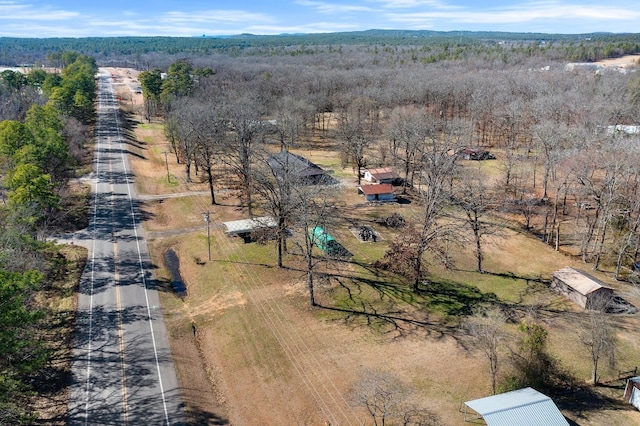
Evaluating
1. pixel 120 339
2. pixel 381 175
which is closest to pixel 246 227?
pixel 120 339

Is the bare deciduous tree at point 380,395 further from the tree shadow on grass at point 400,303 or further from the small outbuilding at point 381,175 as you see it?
the small outbuilding at point 381,175

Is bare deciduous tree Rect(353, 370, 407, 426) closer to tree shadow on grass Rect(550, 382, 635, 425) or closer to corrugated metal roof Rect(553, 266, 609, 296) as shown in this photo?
tree shadow on grass Rect(550, 382, 635, 425)

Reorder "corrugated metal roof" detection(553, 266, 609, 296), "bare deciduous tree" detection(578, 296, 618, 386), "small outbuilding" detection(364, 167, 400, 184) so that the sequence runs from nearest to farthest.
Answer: "bare deciduous tree" detection(578, 296, 618, 386) < "corrugated metal roof" detection(553, 266, 609, 296) < "small outbuilding" detection(364, 167, 400, 184)

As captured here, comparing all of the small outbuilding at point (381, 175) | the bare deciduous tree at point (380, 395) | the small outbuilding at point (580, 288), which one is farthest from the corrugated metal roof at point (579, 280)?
the small outbuilding at point (381, 175)

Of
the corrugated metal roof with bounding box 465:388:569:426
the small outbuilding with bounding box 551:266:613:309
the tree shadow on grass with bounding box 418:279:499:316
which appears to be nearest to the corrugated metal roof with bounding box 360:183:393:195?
the tree shadow on grass with bounding box 418:279:499:316

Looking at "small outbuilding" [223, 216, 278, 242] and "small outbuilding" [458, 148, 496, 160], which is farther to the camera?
"small outbuilding" [458, 148, 496, 160]
